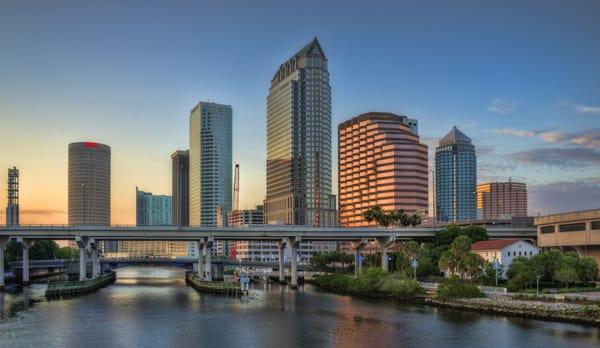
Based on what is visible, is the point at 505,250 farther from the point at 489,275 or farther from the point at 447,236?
the point at 447,236

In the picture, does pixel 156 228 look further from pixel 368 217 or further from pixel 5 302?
pixel 368 217

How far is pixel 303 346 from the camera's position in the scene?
70.9 m

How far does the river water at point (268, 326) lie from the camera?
7331cm

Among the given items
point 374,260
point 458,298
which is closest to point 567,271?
point 458,298

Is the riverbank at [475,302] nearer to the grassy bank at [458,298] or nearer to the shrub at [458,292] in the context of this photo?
the grassy bank at [458,298]

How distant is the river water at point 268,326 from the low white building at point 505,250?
34.7 metres

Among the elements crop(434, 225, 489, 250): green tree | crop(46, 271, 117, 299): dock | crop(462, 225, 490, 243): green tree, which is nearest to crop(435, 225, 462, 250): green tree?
crop(434, 225, 489, 250): green tree

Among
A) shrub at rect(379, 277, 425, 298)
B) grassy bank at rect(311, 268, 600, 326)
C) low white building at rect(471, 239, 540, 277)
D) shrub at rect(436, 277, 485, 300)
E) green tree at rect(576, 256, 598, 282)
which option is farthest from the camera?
low white building at rect(471, 239, 540, 277)

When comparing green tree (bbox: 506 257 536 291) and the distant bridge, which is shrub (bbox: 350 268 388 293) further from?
green tree (bbox: 506 257 536 291)

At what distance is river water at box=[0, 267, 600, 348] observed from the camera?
73312 mm

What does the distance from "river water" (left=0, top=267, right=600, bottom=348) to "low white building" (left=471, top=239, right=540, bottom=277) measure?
34.7 meters

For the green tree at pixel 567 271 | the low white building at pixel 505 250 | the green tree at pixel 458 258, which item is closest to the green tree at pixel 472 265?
the green tree at pixel 458 258

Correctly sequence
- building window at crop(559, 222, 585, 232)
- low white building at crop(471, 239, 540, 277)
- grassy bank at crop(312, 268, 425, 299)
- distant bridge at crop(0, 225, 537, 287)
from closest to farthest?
grassy bank at crop(312, 268, 425, 299), low white building at crop(471, 239, 540, 277), building window at crop(559, 222, 585, 232), distant bridge at crop(0, 225, 537, 287)

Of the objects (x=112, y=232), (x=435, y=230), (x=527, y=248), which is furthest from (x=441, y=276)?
(x=112, y=232)
